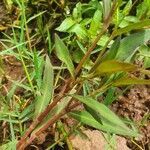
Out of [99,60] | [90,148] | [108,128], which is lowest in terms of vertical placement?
[90,148]

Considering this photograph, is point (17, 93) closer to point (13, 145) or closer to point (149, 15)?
point (13, 145)

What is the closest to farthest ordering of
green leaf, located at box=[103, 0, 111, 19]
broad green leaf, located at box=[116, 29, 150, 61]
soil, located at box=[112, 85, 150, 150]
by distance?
green leaf, located at box=[103, 0, 111, 19] → broad green leaf, located at box=[116, 29, 150, 61] → soil, located at box=[112, 85, 150, 150]

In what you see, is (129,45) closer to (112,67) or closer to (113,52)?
(113,52)

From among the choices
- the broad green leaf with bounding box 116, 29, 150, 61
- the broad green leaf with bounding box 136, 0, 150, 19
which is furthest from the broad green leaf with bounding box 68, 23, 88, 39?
the broad green leaf with bounding box 116, 29, 150, 61

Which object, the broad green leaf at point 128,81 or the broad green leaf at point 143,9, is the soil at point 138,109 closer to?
the broad green leaf at point 143,9

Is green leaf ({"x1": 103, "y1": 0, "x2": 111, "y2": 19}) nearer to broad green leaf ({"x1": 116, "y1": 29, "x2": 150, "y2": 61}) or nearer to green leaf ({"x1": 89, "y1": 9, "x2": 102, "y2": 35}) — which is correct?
broad green leaf ({"x1": 116, "y1": 29, "x2": 150, "y2": 61})

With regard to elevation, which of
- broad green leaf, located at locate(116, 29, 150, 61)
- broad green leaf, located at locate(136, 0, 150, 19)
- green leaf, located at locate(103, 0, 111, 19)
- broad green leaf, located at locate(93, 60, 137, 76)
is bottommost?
broad green leaf, located at locate(136, 0, 150, 19)

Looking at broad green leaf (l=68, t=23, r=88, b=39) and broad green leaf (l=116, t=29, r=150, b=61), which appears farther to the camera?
broad green leaf (l=68, t=23, r=88, b=39)

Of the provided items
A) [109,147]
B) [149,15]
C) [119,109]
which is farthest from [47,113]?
[149,15]
